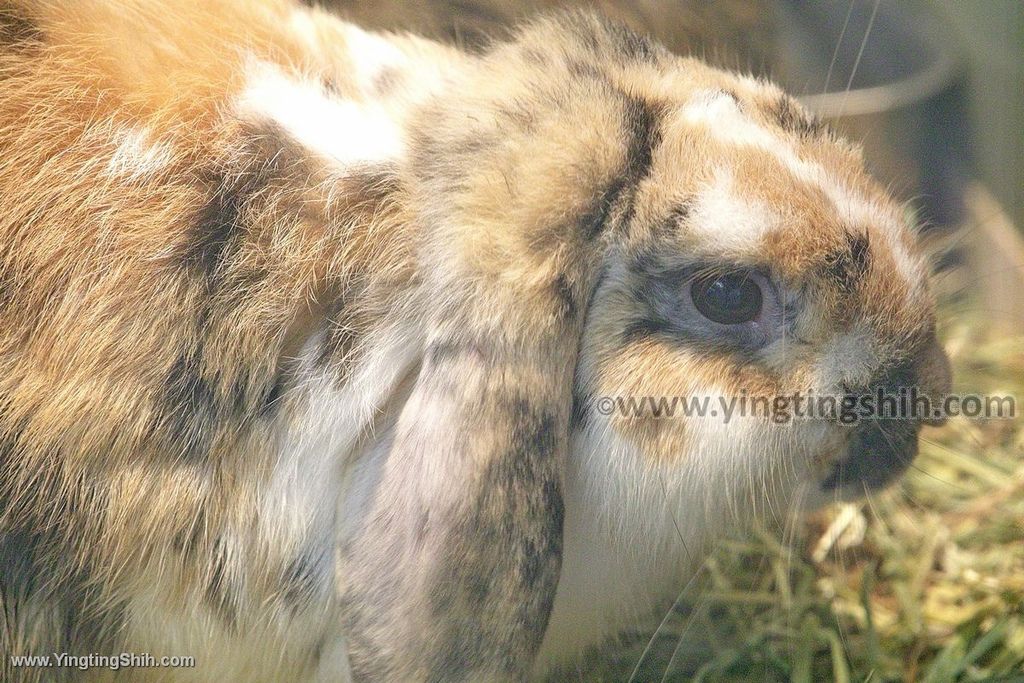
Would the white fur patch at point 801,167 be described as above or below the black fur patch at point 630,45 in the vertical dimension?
below

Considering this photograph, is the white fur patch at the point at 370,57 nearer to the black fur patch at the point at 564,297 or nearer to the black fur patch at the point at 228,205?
the black fur patch at the point at 228,205

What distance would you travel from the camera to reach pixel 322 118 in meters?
1.85

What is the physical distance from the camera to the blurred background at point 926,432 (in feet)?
7.56

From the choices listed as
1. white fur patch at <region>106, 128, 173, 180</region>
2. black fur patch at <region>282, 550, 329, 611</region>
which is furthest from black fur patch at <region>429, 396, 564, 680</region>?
white fur patch at <region>106, 128, 173, 180</region>

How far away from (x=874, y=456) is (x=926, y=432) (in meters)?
0.78

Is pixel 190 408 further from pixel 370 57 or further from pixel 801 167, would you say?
pixel 801 167

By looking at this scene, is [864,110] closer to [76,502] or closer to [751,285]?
[751,285]

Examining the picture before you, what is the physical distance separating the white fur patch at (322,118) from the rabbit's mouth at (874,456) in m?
0.94

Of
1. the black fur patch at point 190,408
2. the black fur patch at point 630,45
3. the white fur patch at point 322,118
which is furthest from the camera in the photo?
the black fur patch at point 630,45

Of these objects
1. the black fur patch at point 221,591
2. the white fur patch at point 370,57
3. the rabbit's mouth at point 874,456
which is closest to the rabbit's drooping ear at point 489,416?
the black fur patch at point 221,591

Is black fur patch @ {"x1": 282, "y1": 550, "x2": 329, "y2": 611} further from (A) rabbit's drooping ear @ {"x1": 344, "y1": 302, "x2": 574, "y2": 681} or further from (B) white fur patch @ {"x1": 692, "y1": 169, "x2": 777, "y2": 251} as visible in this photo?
(B) white fur patch @ {"x1": 692, "y1": 169, "x2": 777, "y2": 251}

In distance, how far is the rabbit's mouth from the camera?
71.5 inches

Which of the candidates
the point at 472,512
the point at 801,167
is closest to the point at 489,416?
the point at 472,512

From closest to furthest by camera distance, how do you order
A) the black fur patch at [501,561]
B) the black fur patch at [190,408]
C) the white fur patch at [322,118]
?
the black fur patch at [501,561] → the black fur patch at [190,408] → the white fur patch at [322,118]
